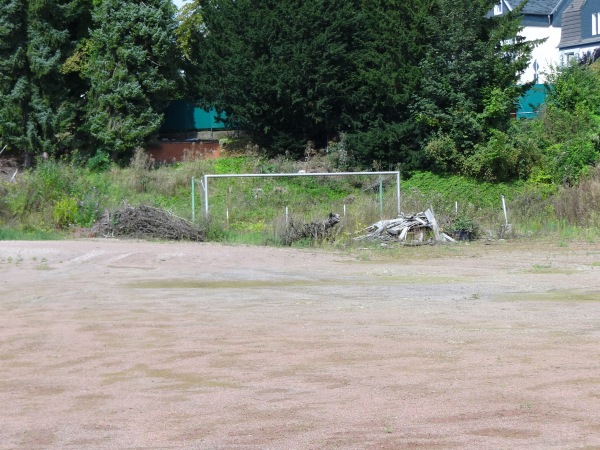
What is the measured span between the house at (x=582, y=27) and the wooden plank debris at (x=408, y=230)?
24371 millimetres

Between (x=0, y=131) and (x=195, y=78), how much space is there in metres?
8.78

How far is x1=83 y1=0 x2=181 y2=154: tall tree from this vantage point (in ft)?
129

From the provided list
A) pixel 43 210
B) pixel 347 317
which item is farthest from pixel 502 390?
pixel 43 210

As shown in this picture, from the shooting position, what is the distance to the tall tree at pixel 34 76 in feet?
131

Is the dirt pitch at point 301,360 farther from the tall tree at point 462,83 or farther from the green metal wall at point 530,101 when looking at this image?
the green metal wall at point 530,101

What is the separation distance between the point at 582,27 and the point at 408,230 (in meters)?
27.0

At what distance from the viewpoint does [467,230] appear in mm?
27703

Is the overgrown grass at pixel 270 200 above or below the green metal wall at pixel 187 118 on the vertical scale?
below

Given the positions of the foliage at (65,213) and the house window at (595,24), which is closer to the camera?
the foliage at (65,213)

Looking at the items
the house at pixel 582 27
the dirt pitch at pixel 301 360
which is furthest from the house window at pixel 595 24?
the dirt pitch at pixel 301 360

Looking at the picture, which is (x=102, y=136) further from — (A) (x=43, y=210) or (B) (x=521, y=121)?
(B) (x=521, y=121)

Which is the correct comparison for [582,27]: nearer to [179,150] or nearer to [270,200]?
[179,150]

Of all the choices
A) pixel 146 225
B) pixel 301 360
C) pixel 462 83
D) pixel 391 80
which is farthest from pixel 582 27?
pixel 301 360

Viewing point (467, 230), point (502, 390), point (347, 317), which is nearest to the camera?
point (502, 390)
